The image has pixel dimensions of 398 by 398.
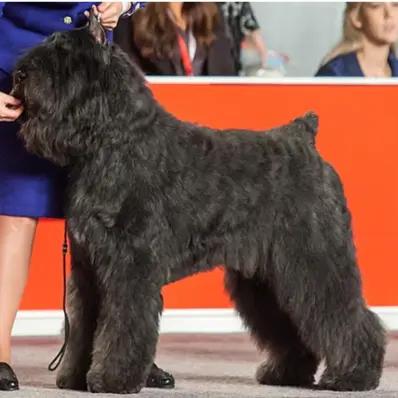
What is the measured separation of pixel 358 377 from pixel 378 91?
6.25 feet

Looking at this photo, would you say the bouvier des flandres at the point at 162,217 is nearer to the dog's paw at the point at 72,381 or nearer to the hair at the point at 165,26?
the dog's paw at the point at 72,381

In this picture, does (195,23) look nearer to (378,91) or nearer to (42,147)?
(378,91)

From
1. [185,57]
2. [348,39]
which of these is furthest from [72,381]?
[348,39]

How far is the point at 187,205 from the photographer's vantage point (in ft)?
12.6

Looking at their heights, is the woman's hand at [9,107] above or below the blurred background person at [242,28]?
above

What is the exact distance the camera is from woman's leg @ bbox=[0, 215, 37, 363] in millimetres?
4121

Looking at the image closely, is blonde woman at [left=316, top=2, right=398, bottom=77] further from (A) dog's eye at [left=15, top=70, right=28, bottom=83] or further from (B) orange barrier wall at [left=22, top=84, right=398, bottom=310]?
(A) dog's eye at [left=15, top=70, right=28, bottom=83]

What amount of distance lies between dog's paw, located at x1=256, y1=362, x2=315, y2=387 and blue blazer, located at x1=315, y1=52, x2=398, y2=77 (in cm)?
184

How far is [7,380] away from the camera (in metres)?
4.05

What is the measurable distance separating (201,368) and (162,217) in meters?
1.08

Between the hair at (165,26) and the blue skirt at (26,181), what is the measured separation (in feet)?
5.44

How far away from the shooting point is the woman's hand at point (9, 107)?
3.79m

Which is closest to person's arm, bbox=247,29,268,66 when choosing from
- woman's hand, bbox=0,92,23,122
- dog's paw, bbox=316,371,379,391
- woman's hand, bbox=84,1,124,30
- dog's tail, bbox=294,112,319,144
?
dog's tail, bbox=294,112,319,144

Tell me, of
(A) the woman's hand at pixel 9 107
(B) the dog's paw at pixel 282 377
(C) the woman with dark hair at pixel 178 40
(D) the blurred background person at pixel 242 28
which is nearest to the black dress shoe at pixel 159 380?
(B) the dog's paw at pixel 282 377
